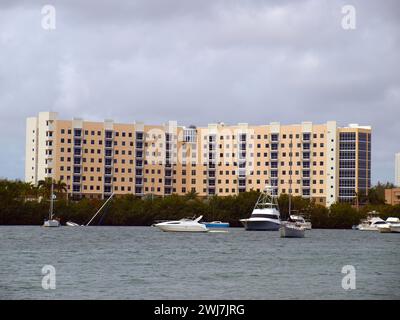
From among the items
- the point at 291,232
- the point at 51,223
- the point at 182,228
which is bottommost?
the point at 51,223

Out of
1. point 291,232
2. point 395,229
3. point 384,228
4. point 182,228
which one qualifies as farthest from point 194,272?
point 384,228

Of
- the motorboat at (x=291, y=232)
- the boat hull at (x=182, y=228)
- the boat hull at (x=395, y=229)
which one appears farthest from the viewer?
the boat hull at (x=395, y=229)

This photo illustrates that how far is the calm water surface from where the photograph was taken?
56750mm

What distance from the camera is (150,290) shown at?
57938 millimetres

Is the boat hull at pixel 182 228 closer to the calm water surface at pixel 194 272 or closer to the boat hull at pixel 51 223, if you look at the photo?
the boat hull at pixel 51 223

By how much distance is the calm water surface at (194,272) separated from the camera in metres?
56.8

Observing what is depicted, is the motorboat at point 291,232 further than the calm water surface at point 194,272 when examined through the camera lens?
Yes

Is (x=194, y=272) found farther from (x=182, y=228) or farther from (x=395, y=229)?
(x=395, y=229)

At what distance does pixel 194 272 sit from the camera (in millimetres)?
71375

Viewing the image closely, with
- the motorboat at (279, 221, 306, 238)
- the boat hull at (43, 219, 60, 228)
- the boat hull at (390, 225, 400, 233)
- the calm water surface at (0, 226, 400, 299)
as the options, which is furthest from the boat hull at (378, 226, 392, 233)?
the calm water surface at (0, 226, 400, 299)

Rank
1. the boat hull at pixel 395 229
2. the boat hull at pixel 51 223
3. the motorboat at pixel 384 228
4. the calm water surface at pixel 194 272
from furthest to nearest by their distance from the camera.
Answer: the boat hull at pixel 51 223 < the motorboat at pixel 384 228 < the boat hull at pixel 395 229 < the calm water surface at pixel 194 272

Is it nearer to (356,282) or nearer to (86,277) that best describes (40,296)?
(86,277)

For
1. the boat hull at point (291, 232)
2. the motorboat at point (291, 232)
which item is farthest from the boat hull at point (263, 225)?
the boat hull at point (291, 232)
